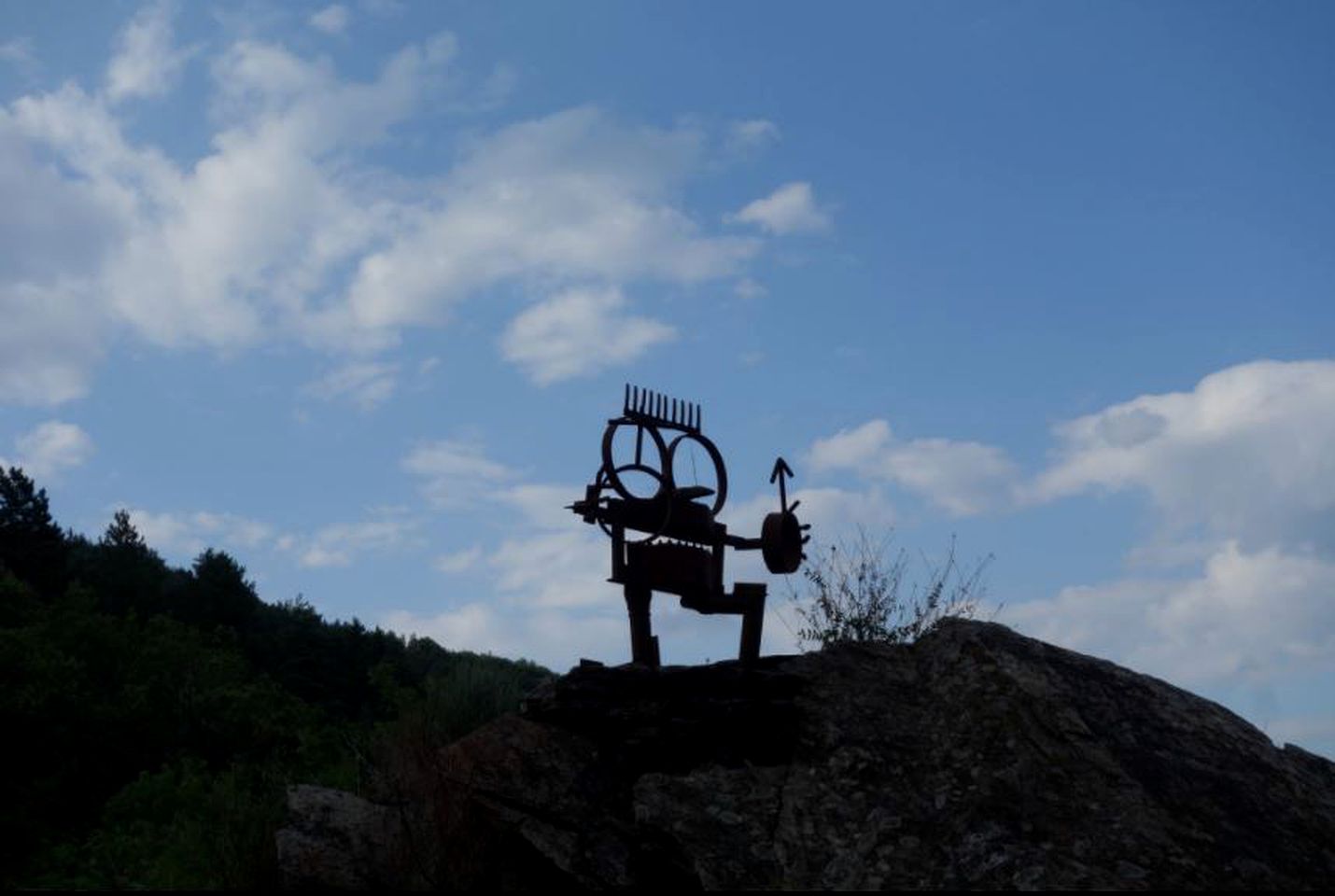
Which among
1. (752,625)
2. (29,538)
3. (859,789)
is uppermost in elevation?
(29,538)

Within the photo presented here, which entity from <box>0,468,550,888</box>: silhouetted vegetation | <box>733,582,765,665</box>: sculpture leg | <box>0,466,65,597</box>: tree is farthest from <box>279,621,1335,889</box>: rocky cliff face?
<box>0,466,65,597</box>: tree

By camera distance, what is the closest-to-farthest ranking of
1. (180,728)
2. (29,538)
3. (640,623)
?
(640,623) < (180,728) < (29,538)

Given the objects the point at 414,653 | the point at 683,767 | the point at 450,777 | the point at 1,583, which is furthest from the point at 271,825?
the point at 414,653

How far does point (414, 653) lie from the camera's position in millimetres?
19203

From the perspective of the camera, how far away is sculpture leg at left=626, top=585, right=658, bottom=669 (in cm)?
971

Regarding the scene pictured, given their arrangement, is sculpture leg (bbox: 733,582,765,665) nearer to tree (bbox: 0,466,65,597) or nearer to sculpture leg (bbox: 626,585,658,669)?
sculpture leg (bbox: 626,585,658,669)

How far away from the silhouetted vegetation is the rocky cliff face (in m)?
0.86

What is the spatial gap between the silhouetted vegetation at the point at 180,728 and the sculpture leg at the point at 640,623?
1343 millimetres

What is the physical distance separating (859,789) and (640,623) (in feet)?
9.74

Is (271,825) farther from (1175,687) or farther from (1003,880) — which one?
(1175,687)

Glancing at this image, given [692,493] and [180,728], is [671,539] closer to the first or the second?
[692,493]

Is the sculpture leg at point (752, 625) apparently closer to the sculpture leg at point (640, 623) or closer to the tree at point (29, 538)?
the sculpture leg at point (640, 623)

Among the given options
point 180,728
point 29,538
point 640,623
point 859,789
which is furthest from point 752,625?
point 29,538

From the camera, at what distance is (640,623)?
32.1 feet
